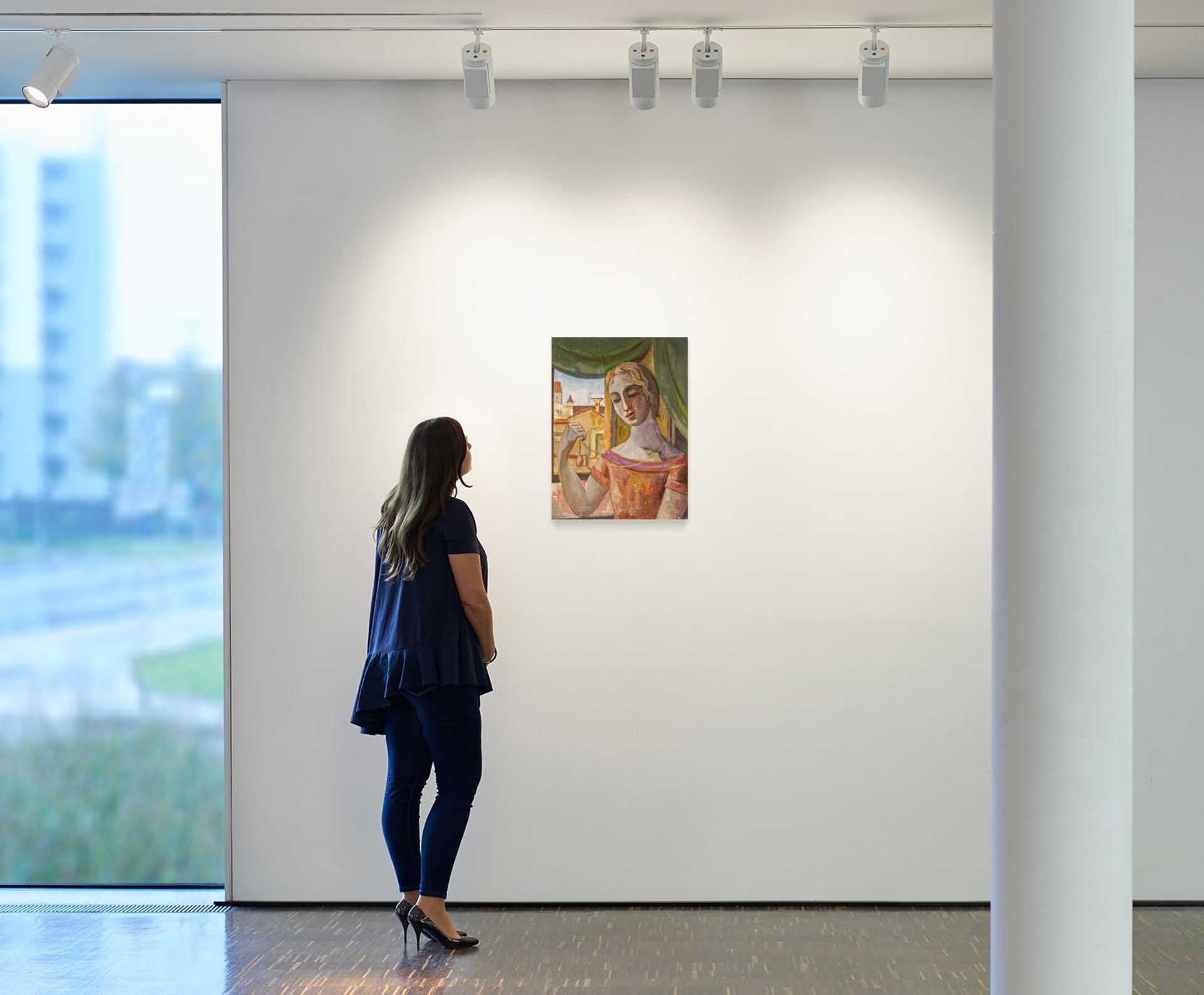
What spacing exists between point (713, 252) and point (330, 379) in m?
1.46

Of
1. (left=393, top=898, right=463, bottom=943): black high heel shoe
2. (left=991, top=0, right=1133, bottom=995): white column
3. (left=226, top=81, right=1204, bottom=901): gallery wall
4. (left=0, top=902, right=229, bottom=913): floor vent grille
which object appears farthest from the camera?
(left=226, top=81, right=1204, bottom=901): gallery wall

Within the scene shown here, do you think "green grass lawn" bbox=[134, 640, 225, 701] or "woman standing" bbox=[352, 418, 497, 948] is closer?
"woman standing" bbox=[352, 418, 497, 948]

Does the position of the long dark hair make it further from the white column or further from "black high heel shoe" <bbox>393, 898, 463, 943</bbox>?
the white column

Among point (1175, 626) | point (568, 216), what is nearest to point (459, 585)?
point (568, 216)

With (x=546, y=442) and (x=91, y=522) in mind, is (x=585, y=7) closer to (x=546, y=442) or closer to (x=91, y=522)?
(x=546, y=442)

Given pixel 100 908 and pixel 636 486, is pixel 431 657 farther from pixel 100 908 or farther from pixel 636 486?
pixel 100 908

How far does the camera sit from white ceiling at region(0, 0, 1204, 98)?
138 inches

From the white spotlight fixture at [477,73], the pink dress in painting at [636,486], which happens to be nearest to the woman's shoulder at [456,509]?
the pink dress in painting at [636,486]

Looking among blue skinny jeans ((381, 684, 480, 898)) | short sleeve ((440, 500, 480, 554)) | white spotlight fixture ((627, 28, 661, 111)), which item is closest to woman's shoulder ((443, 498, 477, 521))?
short sleeve ((440, 500, 480, 554))

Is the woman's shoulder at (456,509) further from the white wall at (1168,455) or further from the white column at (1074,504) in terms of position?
the white wall at (1168,455)

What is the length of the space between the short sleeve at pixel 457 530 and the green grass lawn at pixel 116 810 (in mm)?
1393

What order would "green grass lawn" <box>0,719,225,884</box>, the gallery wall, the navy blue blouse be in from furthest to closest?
"green grass lawn" <box>0,719,225,884</box> < the gallery wall < the navy blue blouse

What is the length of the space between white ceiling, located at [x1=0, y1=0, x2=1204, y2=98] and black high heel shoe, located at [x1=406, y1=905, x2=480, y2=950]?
9.18 ft

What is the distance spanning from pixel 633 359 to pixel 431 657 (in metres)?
1.32
